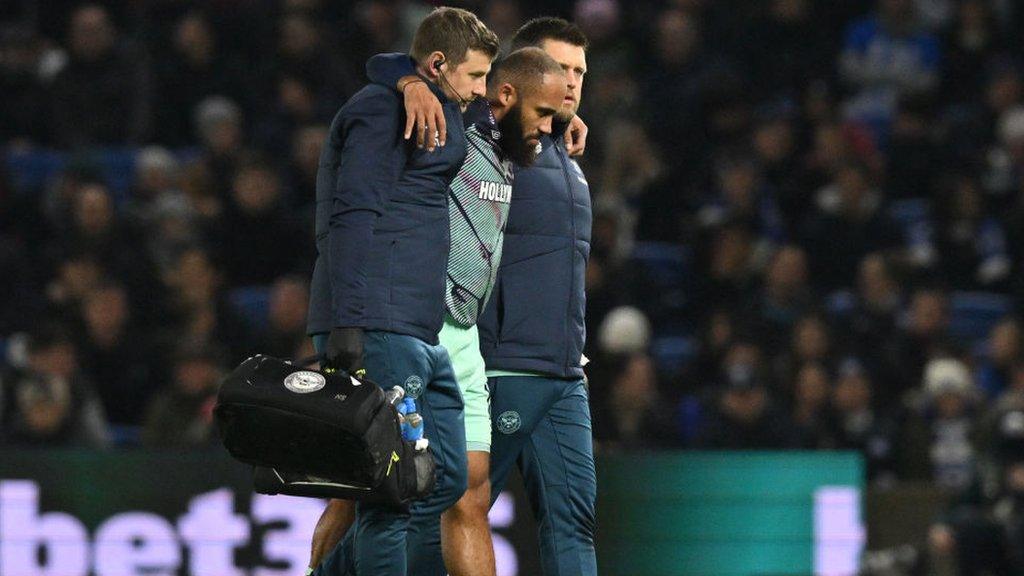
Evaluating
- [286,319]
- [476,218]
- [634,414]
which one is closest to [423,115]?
[476,218]

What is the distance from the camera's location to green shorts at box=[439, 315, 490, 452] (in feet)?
17.9

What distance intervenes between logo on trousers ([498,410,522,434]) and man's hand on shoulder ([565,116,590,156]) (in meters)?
0.85

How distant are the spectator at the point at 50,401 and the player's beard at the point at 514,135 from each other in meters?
4.17

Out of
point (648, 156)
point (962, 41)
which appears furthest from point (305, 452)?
point (962, 41)

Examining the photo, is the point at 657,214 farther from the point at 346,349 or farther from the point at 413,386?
the point at 346,349

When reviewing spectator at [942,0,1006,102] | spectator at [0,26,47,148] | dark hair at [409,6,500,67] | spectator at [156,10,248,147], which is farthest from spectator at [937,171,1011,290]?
dark hair at [409,6,500,67]

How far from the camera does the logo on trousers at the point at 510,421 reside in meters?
5.70

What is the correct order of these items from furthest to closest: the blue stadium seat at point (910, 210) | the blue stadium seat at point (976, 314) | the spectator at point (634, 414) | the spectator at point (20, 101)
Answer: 1. the spectator at point (20, 101)
2. the blue stadium seat at point (910, 210)
3. the blue stadium seat at point (976, 314)
4. the spectator at point (634, 414)

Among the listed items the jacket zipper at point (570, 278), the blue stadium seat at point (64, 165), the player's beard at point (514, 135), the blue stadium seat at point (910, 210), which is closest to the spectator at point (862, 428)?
the blue stadium seat at point (910, 210)

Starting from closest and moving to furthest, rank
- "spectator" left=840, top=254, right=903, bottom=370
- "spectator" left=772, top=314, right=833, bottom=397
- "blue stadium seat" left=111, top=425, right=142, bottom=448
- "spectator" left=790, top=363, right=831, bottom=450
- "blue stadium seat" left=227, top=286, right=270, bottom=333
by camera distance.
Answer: "blue stadium seat" left=111, top=425, right=142, bottom=448 < "spectator" left=790, top=363, right=831, bottom=450 < "spectator" left=772, top=314, right=833, bottom=397 < "spectator" left=840, top=254, right=903, bottom=370 < "blue stadium seat" left=227, top=286, right=270, bottom=333

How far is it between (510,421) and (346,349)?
83 cm

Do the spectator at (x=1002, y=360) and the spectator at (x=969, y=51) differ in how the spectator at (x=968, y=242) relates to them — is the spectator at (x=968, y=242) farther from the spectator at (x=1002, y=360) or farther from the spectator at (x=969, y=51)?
the spectator at (x=969, y=51)

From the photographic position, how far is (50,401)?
9438 millimetres

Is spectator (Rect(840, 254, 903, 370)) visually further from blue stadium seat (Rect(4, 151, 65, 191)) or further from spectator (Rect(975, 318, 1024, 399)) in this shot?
blue stadium seat (Rect(4, 151, 65, 191))
